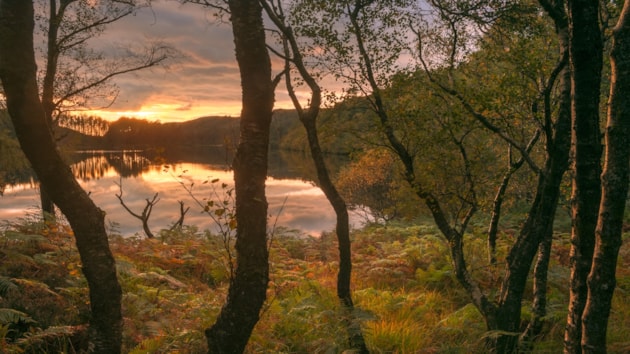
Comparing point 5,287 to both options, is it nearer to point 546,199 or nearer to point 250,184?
point 250,184

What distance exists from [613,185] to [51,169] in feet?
17.0

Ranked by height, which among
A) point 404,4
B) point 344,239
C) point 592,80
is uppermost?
point 404,4

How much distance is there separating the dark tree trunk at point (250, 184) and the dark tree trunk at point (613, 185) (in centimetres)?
295

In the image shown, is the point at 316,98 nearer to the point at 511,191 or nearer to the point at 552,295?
the point at 552,295

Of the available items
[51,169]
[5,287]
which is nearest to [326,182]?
[51,169]

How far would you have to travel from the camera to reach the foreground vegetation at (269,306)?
537 centimetres

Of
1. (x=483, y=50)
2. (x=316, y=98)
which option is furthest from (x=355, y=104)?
(x=483, y=50)

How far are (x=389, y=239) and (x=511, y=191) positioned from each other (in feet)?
17.5

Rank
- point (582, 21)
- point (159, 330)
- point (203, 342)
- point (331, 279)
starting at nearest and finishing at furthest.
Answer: point (582, 21)
point (203, 342)
point (159, 330)
point (331, 279)

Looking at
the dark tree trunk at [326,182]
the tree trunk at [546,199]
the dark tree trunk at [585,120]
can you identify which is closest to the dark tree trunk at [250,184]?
the dark tree trunk at [326,182]

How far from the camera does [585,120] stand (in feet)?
11.1

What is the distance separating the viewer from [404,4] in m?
7.69

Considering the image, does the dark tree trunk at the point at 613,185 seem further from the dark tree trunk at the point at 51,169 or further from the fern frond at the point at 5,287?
the fern frond at the point at 5,287

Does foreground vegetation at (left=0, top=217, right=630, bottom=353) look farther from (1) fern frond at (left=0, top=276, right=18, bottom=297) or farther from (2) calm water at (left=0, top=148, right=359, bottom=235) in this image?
(2) calm water at (left=0, top=148, right=359, bottom=235)
